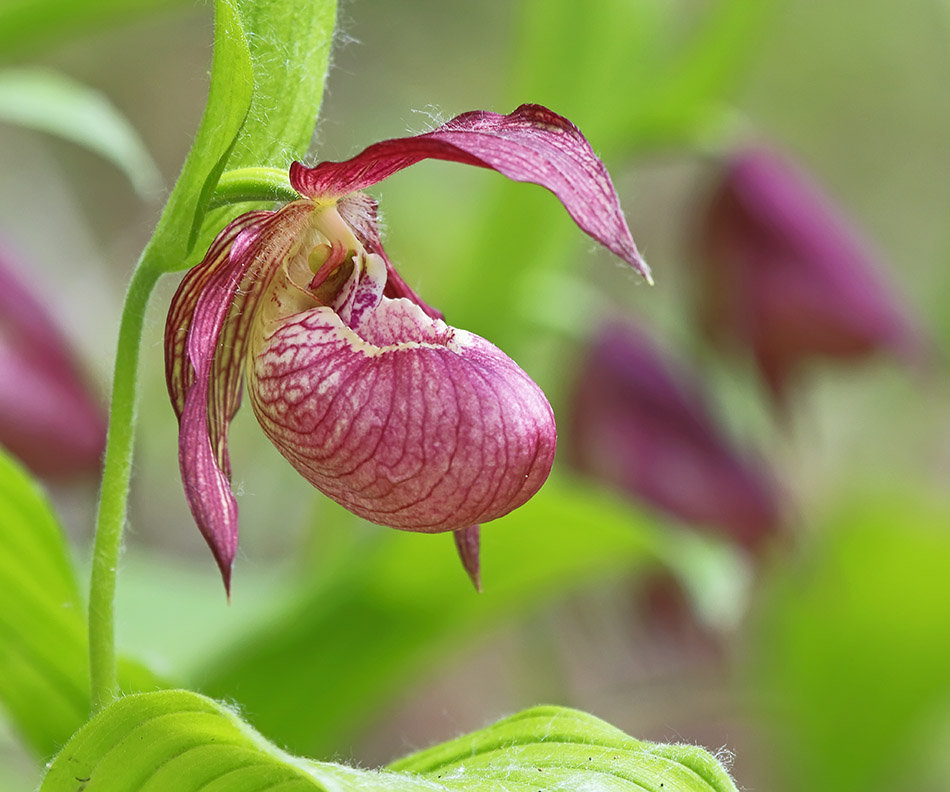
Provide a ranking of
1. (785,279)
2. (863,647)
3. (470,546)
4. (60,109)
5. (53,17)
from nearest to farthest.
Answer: (470,546), (60,109), (53,17), (785,279), (863,647)

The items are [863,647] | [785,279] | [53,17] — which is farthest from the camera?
[863,647]

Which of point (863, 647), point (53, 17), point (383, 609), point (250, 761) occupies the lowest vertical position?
point (250, 761)

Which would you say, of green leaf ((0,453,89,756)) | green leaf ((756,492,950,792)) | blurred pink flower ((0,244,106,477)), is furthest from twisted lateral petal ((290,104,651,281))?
green leaf ((756,492,950,792))

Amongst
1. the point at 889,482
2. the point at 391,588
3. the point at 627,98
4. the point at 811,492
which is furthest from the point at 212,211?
the point at 811,492

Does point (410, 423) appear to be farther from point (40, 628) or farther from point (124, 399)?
point (40, 628)

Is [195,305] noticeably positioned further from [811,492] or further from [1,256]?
[811,492]

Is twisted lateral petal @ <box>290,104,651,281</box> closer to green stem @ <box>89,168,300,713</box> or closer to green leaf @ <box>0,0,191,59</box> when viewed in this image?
green stem @ <box>89,168,300,713</box>

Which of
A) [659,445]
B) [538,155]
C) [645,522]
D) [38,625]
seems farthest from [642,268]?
[659,445]
